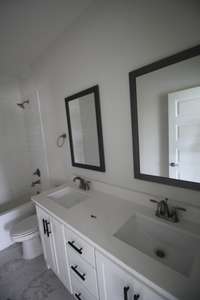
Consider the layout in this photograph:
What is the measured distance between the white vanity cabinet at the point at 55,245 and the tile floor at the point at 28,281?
0.20 metres

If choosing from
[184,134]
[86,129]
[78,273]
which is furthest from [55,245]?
[184,134]

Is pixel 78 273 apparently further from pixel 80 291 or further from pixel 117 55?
pixel 117 55

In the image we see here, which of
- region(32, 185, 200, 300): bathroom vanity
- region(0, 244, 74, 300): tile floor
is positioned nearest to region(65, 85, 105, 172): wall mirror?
region(32, 185, 200, 300): bathroom vanity

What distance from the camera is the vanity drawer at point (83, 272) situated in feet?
3.26

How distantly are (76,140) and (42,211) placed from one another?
2.71 ft

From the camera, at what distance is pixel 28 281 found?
1.59 meters

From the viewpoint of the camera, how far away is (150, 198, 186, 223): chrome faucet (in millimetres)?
1019

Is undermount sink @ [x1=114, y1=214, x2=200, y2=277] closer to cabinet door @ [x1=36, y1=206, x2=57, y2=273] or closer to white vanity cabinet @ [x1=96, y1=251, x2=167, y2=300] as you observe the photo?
Result: white vanity cabinet @ [x1=96, y1=251, x2=167, y2=300]

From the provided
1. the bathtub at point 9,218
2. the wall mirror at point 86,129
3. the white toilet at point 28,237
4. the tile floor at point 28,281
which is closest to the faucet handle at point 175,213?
the wall mirror at point 86,129

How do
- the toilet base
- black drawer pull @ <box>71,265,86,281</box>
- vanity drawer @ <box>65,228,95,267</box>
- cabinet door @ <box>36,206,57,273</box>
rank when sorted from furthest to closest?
1. the toilet base
2. cabinet door @ <box>36,206,57,273</box>
3. black drawer pull @ <box>71,265,86,281</box>
4. vanity drawer @ <box>65,228,95,267</box>

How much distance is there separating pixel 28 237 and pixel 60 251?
0.69m

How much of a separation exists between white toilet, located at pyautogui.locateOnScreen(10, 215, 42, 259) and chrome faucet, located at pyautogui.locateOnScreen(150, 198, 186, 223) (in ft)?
5.01

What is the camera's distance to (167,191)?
1101 mm

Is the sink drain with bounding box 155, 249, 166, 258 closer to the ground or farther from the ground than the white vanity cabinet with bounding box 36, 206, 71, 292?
farther from the ground
